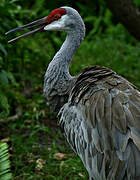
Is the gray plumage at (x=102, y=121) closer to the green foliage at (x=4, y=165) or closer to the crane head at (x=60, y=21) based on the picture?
the crane head at (x=60, y=21)

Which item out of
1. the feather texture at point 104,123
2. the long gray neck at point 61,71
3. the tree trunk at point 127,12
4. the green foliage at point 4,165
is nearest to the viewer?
the green foliage at point 4,165

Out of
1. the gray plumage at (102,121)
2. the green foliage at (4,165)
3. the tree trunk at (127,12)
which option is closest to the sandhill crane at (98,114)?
the gray plumage at (102,121)

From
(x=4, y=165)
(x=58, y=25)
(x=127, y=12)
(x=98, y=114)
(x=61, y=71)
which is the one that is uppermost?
(x=127, y=12)

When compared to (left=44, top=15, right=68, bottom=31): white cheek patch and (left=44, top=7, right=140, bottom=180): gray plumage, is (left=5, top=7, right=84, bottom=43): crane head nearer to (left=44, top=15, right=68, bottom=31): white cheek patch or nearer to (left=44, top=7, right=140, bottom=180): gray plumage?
(left=44, top=15, right=68, bottom=31): white cheek patch

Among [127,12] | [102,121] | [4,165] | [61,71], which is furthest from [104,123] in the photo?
[127,12]

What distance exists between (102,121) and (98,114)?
81mm

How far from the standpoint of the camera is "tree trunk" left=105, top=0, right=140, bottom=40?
6.10 metres

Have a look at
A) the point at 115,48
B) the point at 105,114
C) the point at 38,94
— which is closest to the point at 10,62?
the point at 38,94

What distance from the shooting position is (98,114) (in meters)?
3.63

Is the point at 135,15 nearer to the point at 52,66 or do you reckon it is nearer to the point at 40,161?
the point at 52,66

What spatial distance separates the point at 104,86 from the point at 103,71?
0.26 m

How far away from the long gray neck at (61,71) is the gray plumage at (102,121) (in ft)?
0.04

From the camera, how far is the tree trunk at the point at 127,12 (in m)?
6.10

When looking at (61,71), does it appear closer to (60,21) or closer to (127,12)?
(60,21)
